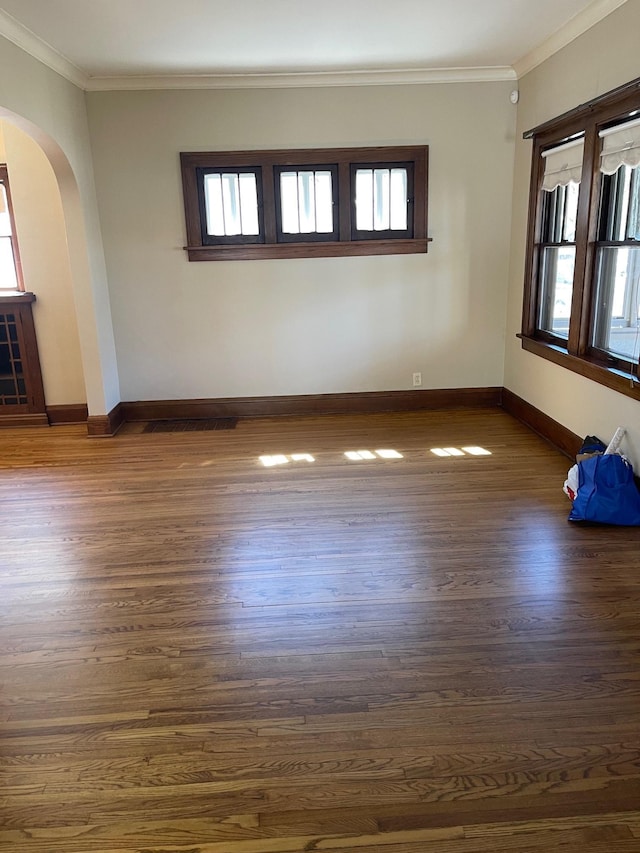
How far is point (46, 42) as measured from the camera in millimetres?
4074

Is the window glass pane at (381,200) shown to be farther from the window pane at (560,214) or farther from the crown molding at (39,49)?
the crown molding at (39,49)

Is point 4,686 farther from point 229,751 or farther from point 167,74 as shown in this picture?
point 167,74

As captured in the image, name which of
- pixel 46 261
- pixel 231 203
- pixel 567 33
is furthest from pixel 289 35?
pixel 46 261

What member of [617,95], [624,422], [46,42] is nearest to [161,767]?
[624,422]

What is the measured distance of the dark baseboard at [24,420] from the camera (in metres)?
5.64

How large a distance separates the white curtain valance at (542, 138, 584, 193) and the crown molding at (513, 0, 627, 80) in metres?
Answer: 0.64

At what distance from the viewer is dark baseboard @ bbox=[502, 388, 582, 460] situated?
14.4 feet

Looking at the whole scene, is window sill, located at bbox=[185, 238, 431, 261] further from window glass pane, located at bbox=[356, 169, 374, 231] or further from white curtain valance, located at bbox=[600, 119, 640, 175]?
white curtain valance, located at bbox=[600, 119, 640, 175]

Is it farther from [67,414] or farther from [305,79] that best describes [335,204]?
[67,414]

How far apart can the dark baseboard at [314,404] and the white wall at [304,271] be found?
82mm

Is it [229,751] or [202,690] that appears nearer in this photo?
[229,751]

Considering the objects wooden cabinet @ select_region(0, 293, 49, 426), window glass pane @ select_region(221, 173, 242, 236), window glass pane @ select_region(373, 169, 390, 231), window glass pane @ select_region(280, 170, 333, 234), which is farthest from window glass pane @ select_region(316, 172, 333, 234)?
wooden cabinet @ select_region(0, 293, 49, 426)

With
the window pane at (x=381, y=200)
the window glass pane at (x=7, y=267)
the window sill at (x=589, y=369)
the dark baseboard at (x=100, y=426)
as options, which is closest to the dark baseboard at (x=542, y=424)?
the window sill at (x=589, y=369)

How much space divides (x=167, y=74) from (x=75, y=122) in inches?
31.9
